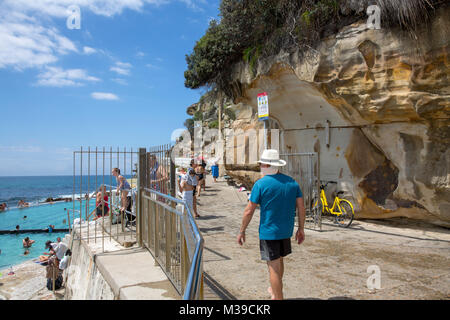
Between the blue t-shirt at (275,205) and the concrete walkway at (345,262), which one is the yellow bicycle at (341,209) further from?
the blue t-shirt at (275,205)

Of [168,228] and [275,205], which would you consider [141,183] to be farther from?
[275,205]

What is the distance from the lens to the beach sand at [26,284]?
12.7 metres

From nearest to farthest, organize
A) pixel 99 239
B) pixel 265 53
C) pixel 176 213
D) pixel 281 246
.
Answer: pixel 281 246, pixel 176 213, pixel 99 239, pixel 265 53

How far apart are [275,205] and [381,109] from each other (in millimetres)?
5987

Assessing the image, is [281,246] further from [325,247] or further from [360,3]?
[360,3]

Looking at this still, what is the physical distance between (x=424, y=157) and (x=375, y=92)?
2.01 metres

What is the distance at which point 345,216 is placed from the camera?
8.98 metres

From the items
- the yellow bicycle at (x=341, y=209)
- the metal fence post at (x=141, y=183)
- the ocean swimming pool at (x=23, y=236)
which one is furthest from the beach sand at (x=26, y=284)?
the yellow bicycle at (x=341, y=209)

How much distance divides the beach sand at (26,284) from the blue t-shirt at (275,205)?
11486 millimetres

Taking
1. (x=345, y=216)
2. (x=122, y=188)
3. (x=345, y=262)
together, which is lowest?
(x=345, y=262)

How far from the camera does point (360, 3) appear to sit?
784 centimetres

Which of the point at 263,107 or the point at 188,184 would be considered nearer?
the point at 263,107

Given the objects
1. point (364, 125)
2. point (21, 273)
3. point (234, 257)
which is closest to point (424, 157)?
point (364, 125)

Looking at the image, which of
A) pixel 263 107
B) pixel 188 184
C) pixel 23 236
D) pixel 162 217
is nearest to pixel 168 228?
pixel 162 217
